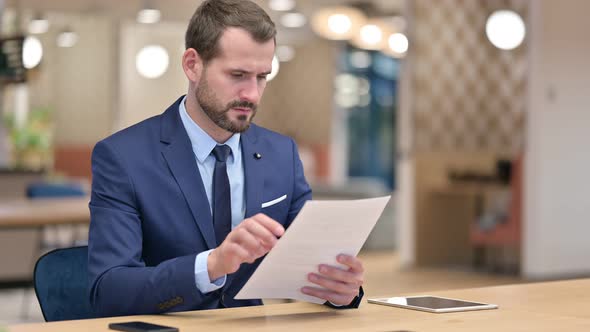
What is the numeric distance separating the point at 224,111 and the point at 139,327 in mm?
574

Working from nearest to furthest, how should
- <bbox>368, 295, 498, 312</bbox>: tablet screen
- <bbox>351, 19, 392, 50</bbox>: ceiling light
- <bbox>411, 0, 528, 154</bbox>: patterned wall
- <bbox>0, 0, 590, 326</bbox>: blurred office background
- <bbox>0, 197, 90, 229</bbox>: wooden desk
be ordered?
<bbox>368, 295, 498, 312</bbox>: tablet screen, <bbox>0, 197, 90, 229</bbox>: wooden desk, <bbox>0, 0, 590, 326</bbox>: blurred office background, <bbox>411, 0, 528, 154</bbox>: patterned wall, <bbox>351, 19, 392, 50</bbox>: ceiling light

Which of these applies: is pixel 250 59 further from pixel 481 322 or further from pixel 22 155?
pixel 22 155

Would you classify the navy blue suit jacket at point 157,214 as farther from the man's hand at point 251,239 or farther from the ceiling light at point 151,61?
the ceiling light at point 151,61

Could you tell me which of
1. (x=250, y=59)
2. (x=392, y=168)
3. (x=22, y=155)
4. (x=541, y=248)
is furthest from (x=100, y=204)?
(x=392, y=168)

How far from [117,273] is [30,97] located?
15320mm

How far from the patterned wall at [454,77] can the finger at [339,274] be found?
755 cm

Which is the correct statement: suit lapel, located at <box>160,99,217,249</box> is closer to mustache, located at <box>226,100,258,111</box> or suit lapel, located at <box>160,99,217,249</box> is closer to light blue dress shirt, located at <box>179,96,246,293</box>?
light blue dress shirt, located at <box>179,96,246,293</box>

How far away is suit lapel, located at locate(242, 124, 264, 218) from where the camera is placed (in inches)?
93.7

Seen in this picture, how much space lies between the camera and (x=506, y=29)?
29.0 ft

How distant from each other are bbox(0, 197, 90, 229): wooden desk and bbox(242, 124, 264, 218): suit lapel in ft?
10.4

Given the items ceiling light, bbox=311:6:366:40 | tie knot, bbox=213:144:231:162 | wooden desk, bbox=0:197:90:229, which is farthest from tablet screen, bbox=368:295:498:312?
ceiling light, bbox=311:6:366:40

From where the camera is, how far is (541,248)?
350 inches

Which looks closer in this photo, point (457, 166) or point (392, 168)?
point (457, 166)

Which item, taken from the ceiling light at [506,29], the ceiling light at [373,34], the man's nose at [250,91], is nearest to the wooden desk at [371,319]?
the man's nose at [250,91]
